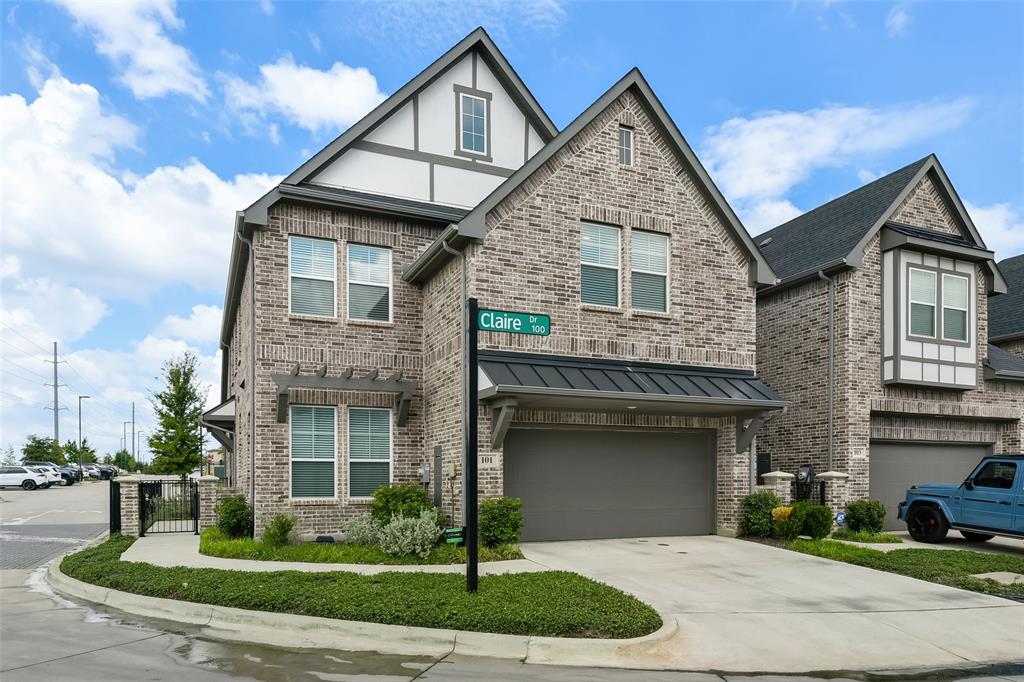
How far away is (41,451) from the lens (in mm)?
66312

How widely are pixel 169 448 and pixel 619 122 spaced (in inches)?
900

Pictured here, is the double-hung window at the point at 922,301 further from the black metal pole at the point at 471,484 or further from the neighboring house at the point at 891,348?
the black metal pole at the point at 471,484

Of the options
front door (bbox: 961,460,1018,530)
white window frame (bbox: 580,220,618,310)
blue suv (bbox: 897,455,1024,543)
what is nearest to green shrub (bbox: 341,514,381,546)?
white window frame (bbox: 580,220,618,310)

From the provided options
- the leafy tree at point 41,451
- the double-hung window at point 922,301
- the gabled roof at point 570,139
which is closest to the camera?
the gabled roof at point 570,139

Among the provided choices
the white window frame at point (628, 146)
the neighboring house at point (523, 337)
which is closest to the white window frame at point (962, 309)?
the neighboring house at point (523, 337)

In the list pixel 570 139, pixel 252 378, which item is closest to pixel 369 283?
pixel 252 378

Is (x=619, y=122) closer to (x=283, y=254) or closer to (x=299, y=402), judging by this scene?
(x=283, y=254)

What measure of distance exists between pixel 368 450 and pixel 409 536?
3.68 m

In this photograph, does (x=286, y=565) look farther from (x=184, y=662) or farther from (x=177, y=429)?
(x=177, y=429)

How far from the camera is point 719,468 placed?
16.2 meters

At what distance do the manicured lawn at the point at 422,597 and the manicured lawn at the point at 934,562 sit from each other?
5902 millimetres

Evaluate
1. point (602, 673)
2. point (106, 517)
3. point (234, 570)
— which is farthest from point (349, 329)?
point (106, 517)

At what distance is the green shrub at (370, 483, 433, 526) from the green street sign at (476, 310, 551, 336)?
5.51 meters

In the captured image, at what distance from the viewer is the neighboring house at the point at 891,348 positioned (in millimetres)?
18328
